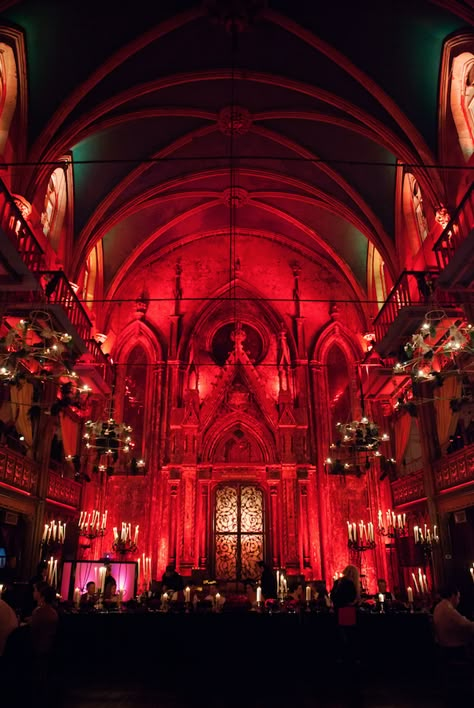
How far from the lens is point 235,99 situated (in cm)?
1606

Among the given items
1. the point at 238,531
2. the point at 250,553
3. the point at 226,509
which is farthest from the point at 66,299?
the point at 250,553

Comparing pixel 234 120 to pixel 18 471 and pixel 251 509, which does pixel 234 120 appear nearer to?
pixel 18 471

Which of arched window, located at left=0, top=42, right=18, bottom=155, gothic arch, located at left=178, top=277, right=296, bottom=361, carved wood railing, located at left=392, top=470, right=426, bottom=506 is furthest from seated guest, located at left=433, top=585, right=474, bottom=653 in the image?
gothic arch, located at left=178, top=277, right=296, bottom=361

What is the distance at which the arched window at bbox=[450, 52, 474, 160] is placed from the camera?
40.8 ft

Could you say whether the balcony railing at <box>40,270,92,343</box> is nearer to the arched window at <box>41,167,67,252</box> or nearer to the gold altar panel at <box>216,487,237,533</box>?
the arched window at <box>41,167,67,252</box>

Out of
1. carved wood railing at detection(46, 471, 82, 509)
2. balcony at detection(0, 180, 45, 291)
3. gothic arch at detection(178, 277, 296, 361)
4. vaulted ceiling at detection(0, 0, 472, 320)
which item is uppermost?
vaulted ceiling at detection(0, 0, 472, 320)

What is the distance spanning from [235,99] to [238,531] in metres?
14.4

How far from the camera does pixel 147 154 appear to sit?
56.7 ft

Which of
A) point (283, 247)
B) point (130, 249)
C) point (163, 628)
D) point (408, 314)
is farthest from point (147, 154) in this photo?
point (163, 628)

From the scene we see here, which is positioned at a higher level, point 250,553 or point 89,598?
point 250,553

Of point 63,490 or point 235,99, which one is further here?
point 63,490

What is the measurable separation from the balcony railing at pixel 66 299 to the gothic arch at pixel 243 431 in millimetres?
5735

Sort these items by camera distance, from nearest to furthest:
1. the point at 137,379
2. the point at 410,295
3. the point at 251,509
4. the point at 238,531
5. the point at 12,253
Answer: the point at 12,253 < the point at 410,295 < the point at 238,531 < the point at 251,509 < the point at 137,379

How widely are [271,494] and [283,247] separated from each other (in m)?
10.4
